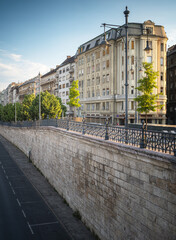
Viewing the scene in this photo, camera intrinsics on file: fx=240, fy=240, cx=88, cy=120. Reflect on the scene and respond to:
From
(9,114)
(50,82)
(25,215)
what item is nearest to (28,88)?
(50,82)

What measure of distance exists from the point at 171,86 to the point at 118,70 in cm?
1866

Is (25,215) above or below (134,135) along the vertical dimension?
below

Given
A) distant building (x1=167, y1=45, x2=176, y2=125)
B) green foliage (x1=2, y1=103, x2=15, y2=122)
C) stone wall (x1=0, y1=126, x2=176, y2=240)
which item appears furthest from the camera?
green foliage (x1=2, y1=103, x2=15, y2=122)

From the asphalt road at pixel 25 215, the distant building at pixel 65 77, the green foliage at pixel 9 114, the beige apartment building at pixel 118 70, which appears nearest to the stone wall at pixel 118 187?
the asphalt road at pixel 25 215

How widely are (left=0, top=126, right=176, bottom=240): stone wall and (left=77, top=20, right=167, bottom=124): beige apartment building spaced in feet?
66.3

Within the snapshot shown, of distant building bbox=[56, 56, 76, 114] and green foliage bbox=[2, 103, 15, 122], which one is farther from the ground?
distant building bbox=[56, 56, 76, 114]

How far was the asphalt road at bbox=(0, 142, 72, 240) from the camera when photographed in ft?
46.0

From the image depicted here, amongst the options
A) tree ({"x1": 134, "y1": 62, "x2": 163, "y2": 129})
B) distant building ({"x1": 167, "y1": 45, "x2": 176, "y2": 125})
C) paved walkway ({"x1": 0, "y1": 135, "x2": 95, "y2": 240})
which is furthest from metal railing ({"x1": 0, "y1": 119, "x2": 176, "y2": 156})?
distant building ({"x1": 167, "y1": 45, "x2": 176, "y2": 125})

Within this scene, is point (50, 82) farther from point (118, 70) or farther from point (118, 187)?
point (118, 187)

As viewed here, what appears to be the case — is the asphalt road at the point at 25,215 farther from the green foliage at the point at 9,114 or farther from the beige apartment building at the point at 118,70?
the green foliage at the point at 9,114

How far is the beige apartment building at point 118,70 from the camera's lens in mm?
40031

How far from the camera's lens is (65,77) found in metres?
66.0

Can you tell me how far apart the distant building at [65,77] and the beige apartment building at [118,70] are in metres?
9.86

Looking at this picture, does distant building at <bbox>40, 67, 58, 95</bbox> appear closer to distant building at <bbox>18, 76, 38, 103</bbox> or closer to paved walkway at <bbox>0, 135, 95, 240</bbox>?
distant building at <bbox>18, 76, 38, 103</bbox>
